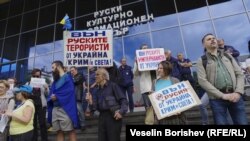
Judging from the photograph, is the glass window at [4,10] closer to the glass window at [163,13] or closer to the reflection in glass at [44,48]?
the reflection in glass at [44,48]

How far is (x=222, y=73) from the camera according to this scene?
3727mm

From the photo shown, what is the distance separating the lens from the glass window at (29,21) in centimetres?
1497

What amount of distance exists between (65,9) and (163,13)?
212 inches

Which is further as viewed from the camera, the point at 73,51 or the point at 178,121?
the point at 73,51

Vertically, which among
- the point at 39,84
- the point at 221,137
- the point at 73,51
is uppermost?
the point at 73,51

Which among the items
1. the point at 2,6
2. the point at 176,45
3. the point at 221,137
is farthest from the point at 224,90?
the point at 2,6

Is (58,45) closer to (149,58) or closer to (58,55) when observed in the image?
(58,55)

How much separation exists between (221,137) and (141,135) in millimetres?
679

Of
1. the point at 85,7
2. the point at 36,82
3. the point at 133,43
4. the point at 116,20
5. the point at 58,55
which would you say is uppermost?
the point at 85,7

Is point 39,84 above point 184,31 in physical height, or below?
below

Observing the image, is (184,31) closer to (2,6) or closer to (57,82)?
(57,82)

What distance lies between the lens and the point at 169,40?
1114cm

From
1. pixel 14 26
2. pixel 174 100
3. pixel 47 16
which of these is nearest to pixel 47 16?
pixel 47 16

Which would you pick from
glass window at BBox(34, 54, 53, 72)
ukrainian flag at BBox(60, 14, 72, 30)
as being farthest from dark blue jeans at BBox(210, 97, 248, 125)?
glass window at BBox(34, 54, 53, 72)
